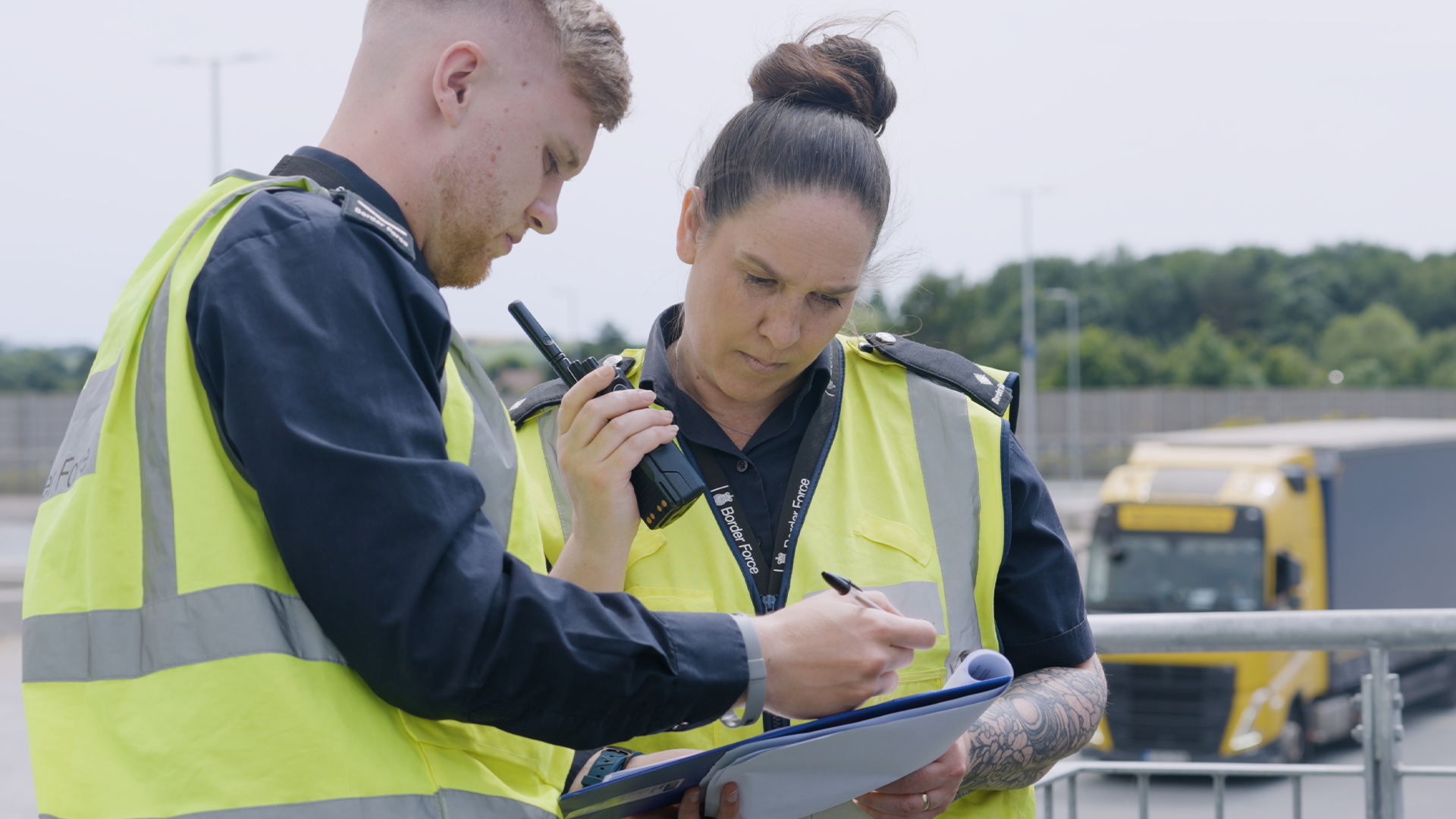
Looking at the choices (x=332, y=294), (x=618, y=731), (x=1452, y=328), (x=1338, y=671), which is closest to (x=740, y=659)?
(x=618, y=731)

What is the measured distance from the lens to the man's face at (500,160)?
1338mm

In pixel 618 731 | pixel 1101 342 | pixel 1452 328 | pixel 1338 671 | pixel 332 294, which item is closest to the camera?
pixel 332 294

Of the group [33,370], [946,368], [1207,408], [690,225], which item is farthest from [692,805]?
[33,370]

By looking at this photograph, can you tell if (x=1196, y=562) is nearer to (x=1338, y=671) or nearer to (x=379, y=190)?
(x=1338, y=671)

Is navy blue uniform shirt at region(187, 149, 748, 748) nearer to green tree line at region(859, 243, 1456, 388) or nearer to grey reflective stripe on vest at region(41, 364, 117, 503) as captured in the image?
grey reflective stripe on vest at region(41, 364, 117, 503)

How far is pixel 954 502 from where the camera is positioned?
192 centimetres

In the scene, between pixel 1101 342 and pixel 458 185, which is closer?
pixel 458 185

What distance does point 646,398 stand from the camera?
1637 mm

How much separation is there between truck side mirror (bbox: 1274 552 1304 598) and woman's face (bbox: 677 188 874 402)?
9597mm

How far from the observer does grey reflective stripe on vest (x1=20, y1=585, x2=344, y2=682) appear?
1.11 metres

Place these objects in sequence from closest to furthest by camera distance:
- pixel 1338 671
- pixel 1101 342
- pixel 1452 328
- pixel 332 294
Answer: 1. pixel 332 294
2. pixel 1338 671
3. pixel 1101 342
4. pixel 1452 328

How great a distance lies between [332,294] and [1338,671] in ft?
38.1

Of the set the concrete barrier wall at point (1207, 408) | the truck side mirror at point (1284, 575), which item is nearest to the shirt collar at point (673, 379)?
the truck side mirror at point (1284, 575)

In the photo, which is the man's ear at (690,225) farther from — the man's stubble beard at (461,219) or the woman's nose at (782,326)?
the man's stubble beard at (461,219)
